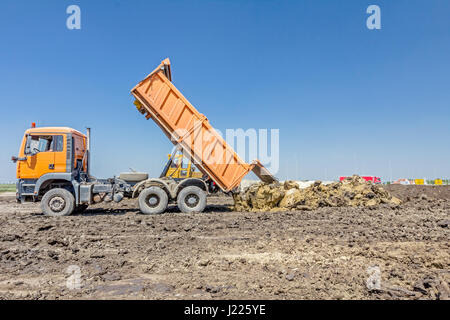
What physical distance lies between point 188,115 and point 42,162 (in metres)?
4.73

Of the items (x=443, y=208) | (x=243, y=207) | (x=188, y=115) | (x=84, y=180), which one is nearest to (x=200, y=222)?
(x=243, y=207)

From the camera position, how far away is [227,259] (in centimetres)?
496

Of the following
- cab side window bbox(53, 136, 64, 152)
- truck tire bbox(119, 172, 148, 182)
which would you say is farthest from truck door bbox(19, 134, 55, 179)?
truck tire bbox(119, 172, 148, 182)

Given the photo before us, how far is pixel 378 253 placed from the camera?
4934 millimetres

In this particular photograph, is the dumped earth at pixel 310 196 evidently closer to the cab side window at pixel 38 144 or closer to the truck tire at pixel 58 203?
the truck tire at pixel 58 203

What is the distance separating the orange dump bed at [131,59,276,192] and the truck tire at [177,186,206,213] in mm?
692

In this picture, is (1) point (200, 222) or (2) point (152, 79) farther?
(2) point (152, 79)

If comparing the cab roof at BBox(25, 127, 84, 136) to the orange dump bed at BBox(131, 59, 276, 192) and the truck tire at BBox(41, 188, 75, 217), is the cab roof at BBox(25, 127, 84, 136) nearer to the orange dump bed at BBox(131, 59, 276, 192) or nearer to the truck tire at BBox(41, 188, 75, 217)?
the truck tire at BBox(41, 188, 75, 217)

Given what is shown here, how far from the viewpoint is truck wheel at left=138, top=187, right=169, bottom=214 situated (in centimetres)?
991

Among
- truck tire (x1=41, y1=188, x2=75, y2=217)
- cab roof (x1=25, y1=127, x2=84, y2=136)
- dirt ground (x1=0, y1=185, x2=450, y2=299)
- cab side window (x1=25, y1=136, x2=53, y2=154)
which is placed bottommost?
dirt ground (x1=0, y1=185, x2=450, y2=299)

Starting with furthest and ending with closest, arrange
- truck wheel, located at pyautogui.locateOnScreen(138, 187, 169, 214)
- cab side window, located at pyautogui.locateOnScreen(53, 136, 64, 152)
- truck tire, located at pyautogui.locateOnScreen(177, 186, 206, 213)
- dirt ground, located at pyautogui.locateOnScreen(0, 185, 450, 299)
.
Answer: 1. truck tire, located at pyautogui.locateOnScreen(177, 186, 206, 213)
2. truck wheel, located at pyautogui.locateOnScreen(138, 187, 169, 214)
3. cab side window, located at pyautogui.locateOnScreen(53, 136, 64, 152)
4. dirt ground, located at pyautogui.locateOnScreen(0, 185, 450, 299)

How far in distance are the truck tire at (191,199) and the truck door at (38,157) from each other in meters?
4.06

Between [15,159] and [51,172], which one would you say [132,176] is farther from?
[15,159]
